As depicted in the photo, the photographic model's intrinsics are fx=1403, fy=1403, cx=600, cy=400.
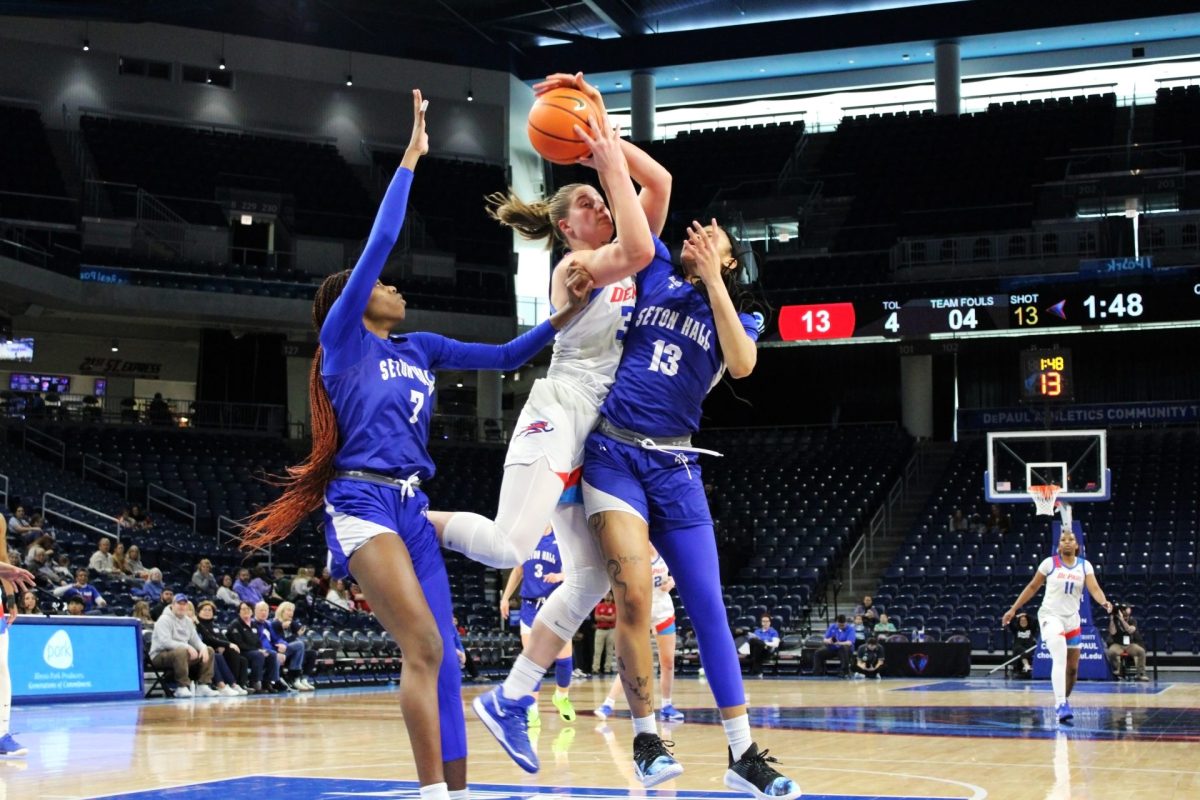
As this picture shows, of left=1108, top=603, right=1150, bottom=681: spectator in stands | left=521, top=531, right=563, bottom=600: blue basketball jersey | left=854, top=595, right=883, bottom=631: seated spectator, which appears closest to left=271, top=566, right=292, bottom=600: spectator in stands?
left=854, top=595, right=883, bottom=631: seated spectator

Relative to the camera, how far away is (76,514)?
23.6m

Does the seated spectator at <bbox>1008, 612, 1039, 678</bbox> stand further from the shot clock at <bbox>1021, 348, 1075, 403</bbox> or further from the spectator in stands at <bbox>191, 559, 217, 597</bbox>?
the spectator in stands at <bbox>191, 559, 217, 597</bbox>

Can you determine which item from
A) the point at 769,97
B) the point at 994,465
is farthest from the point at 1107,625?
the point at 769,97

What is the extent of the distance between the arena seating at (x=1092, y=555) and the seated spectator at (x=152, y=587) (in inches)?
490

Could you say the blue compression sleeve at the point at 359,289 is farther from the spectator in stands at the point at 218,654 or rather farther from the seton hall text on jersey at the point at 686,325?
the spectator in stands at the point at 218,654

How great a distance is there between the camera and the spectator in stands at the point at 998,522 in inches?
1069

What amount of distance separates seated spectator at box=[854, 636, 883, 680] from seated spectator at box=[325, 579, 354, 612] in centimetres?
818

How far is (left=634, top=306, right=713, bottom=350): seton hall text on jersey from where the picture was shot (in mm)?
5570

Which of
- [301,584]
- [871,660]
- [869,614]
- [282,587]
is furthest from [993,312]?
[282,587]

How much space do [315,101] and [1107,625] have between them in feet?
77.5

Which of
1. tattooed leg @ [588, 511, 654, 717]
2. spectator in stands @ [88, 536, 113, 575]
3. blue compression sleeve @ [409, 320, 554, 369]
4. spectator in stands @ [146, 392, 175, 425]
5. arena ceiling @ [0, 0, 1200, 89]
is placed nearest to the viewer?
tattooed leg @ [588, 511, 654, 717]

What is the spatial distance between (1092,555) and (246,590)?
594 inches

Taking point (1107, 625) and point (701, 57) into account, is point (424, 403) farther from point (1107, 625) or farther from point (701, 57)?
point (701, 57)

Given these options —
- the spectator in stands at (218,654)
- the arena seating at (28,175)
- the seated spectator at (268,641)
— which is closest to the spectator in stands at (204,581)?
the seated spectator at (268,641)
